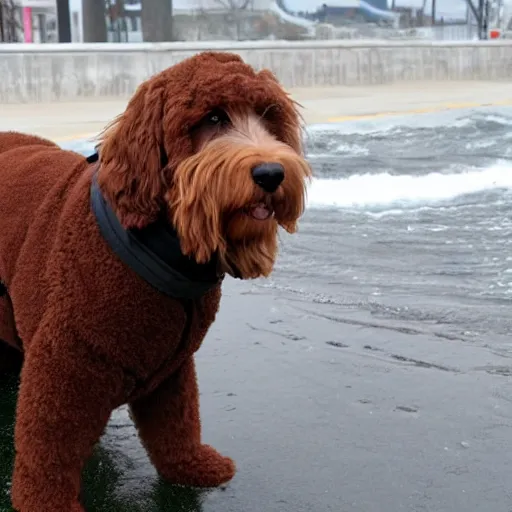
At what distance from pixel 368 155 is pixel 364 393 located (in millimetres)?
7075

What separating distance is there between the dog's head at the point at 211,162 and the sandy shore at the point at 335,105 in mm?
8848

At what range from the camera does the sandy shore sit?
12.5m

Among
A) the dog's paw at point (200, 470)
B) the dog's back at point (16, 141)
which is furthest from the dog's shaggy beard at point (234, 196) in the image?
the dog's back at point (16, 141)

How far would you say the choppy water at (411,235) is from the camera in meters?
5.01

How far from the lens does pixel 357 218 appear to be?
24.0ft

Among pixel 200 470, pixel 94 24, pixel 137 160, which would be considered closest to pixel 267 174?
pixel 137 160

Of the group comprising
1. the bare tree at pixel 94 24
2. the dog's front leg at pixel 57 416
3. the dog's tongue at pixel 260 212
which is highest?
the bare tree at pixel 94 24

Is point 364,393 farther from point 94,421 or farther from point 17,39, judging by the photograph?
point 17,39

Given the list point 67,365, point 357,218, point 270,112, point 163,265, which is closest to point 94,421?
point 67,365

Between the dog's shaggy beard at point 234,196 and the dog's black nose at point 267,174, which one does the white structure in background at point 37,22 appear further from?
the dog's black nose at point 267,174

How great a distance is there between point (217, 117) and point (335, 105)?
1347 centimetres

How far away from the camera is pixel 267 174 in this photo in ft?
→ 7.07

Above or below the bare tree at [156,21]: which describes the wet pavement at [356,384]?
below

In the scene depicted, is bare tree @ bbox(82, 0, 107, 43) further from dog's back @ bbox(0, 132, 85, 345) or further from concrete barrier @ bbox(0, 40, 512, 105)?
dog's back @ bbox(0, 132, 85, 345)
